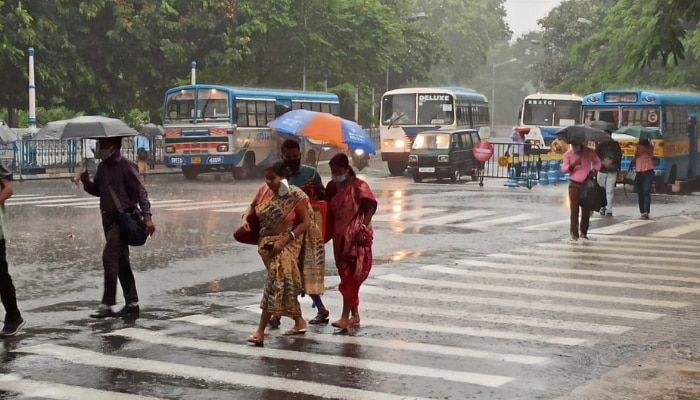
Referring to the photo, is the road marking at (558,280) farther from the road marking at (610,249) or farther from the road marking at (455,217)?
the road marking at (455,217)

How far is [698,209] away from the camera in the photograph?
2500 centimetres

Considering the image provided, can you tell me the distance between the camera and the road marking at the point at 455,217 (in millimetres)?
20953

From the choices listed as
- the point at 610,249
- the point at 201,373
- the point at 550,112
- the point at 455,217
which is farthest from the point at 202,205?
the point at 550,112

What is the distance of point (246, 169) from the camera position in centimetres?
3675

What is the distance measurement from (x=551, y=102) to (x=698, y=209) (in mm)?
22511

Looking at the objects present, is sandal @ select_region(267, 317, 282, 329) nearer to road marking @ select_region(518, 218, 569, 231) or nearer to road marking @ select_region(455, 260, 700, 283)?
road marking @ select_region(455, 260, 700, 283)

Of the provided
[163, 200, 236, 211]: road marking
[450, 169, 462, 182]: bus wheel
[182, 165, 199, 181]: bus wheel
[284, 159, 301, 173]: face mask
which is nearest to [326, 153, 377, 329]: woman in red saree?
[284, 159, 301, 173]: face mask

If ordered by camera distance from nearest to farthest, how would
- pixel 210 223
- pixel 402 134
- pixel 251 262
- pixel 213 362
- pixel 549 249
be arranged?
pixel 213 362, pixel 251 262, pixel 549 249, pixel 210 223, pixel 402 134

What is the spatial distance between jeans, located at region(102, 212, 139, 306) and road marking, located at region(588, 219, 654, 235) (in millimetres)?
10335

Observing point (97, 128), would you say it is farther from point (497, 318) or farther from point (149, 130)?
point (149, 130)

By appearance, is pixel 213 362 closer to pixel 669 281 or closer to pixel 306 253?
pixel 306 253

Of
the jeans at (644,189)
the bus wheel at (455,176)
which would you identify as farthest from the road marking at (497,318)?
the bus wheel at (455,176)

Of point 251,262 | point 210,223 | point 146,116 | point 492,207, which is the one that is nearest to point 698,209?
point 492,207

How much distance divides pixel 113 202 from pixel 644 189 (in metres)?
13.8
